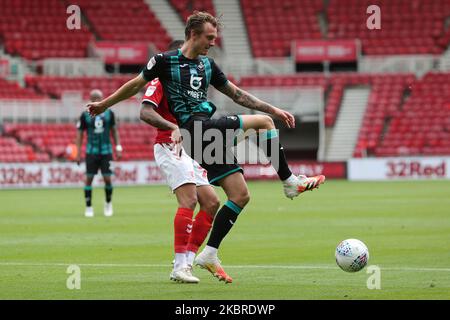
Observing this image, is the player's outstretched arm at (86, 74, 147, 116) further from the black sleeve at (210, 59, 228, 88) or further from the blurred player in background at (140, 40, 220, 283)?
the black sleeve at (210, 59, 228, 88)

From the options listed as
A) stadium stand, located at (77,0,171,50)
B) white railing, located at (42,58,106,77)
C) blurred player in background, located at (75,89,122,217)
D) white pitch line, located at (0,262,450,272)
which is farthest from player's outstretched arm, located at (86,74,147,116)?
stadium stand, located at (77,0,171,50)

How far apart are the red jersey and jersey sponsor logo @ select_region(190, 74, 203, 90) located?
0.31 m

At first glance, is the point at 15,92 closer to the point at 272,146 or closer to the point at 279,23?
the point at 279,23

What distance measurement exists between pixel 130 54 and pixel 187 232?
35.5 metres

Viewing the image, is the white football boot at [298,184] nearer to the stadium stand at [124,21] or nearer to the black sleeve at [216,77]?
the black sleeve at [216,77]

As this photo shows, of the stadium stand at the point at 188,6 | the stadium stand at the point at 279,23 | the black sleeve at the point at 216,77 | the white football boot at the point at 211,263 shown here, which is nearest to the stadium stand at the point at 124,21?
the stadium stand at the point at 188,6

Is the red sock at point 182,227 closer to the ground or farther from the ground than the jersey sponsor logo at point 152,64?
closer to the ground

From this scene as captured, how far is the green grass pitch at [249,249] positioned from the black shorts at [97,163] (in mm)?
916

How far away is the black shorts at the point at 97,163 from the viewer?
19906mm

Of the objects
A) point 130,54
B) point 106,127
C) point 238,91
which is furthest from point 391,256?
point 130,54

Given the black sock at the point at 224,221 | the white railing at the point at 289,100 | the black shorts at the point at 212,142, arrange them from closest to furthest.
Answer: the black shorts at the point at 212,142 < the black sock at the point at 224,221 < the white railing at the point at 289,100

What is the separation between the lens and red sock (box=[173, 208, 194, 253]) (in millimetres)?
9523

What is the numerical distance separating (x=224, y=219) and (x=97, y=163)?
10.6m

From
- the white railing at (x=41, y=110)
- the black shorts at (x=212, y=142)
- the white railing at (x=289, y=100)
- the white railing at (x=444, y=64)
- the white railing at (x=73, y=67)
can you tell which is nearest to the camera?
the black shorts at (x=212, y=142)
